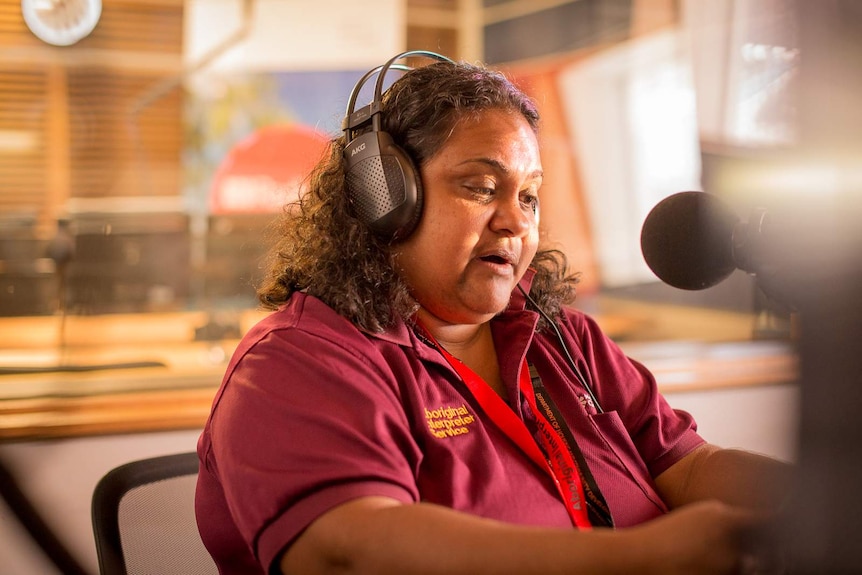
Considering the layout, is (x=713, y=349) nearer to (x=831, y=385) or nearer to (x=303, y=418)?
(x=303, y=418)

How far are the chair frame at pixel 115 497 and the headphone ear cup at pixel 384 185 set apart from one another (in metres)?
0.49

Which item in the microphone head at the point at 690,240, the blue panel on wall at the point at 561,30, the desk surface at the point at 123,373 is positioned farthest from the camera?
the blue panel on wall at the point at 561,30

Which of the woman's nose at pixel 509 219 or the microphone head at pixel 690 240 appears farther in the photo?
the woman's nose at pixel 509 219

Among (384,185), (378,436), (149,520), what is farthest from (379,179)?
(149,520)

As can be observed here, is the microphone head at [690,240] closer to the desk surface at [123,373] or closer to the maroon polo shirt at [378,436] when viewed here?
the maroon polo shirt at [378,436]

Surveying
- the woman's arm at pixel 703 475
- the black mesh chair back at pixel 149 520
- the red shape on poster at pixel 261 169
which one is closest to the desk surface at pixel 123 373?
the red shape on poster at pixel 261 169

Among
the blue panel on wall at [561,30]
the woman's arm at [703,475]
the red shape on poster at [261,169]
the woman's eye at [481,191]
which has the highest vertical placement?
the blue panel on wall at [561,30]

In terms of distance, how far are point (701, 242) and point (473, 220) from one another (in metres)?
0.35

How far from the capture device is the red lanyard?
0.98 meters

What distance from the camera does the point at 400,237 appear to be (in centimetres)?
106

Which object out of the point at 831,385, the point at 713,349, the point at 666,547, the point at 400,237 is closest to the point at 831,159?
the point at 831,385

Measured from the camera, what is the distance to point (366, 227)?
1.08 meters

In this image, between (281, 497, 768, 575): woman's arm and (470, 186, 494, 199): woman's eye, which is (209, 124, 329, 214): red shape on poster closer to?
(470, 186, 494, 199): woman's eye

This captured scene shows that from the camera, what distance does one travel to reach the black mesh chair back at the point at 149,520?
3.59 ft
